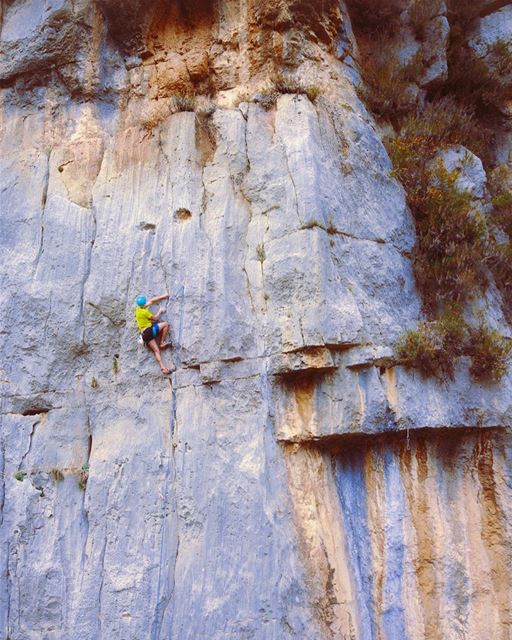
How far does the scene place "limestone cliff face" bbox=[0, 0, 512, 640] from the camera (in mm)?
6574

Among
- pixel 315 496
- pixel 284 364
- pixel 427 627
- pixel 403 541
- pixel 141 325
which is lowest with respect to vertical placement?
pixel 427 627

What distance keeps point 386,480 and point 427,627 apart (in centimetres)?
155

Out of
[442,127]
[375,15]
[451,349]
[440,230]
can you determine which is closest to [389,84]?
[442,127]

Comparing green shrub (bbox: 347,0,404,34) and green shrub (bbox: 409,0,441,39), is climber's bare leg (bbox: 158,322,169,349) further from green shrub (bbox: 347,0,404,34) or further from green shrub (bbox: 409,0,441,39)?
green shrub (bbox: 409,0,441,39)

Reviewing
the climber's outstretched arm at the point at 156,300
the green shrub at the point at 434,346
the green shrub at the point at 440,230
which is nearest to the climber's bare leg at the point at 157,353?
the climber's outstretched arm at the point at 156,300

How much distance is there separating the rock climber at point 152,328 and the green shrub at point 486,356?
A: 354 centimetres

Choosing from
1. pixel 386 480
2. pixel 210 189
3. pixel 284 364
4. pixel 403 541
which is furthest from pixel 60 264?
pixel 403 541

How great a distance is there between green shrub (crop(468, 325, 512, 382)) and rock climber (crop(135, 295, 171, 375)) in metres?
3.54

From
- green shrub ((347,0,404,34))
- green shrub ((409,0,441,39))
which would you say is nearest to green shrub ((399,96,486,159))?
Result: green shrub ((409,0,441,39))

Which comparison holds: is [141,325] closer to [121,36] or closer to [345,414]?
[345,414]

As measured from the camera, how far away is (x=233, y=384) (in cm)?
704

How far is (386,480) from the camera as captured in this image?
22.6 ft

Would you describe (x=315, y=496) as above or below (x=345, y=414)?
below

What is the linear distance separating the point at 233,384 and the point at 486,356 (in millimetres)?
2922
